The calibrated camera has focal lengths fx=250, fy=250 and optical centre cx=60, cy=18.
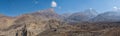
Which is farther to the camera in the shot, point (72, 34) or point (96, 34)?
point (72, 34)

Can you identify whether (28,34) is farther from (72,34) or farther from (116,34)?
(116,34)

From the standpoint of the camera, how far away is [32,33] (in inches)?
4897

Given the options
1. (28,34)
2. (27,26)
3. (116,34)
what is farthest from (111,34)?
(27,26)

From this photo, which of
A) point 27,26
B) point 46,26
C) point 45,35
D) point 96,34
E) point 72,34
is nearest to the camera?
point 96,34

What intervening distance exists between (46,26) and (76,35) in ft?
249

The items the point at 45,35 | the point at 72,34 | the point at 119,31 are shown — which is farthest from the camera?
the point at 45,35

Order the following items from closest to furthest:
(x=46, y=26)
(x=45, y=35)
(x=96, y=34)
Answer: (x=96, y=34) < (x=45, y=35) < (x=46, y=26)

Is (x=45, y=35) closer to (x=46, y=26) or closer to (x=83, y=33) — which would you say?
(x=83, y=33)

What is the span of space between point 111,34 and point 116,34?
2.94 metres

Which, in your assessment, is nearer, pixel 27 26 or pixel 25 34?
pixel 25 34

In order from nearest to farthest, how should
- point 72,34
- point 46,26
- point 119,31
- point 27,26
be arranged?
point 119,31 → point 72,34 → point 27,26 → point 46,26

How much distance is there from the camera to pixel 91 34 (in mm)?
93562

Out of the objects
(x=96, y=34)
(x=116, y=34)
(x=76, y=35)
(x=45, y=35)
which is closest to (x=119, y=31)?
(x=116, y=34)

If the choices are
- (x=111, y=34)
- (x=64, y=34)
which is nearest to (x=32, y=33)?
(x=64, y=34)
